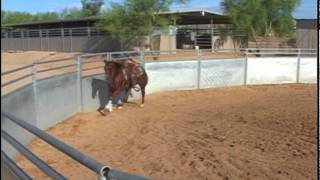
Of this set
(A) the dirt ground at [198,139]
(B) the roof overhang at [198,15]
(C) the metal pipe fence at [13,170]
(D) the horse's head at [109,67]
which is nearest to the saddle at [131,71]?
(D) the horse's head at [109,67]

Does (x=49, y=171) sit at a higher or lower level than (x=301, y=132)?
higher

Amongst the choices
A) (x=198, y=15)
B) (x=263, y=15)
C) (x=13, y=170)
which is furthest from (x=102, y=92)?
(x=198, y=15)

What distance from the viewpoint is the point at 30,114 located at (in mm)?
10508

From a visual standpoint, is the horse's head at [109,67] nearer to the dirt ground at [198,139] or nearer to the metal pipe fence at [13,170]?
the dirt ground at [198,139]

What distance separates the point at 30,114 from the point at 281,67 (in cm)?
1240

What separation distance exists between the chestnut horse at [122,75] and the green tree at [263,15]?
23909 millimetres

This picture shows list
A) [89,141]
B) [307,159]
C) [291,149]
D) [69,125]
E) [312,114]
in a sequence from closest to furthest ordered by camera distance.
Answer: [307,159] → [291,149] → [89,141] → [69,125] → [312,114]

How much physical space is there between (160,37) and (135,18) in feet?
11.6

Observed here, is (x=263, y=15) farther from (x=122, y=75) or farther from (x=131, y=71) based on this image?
(x=122, y=75)

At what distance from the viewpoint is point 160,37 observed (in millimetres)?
36125

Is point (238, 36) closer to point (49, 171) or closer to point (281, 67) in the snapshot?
point (281, 67)

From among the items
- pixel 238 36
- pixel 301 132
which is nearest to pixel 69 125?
pixel 301 132

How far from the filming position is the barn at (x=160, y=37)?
36688 mm

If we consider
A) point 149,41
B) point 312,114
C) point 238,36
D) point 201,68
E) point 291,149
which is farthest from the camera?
point 238,36
